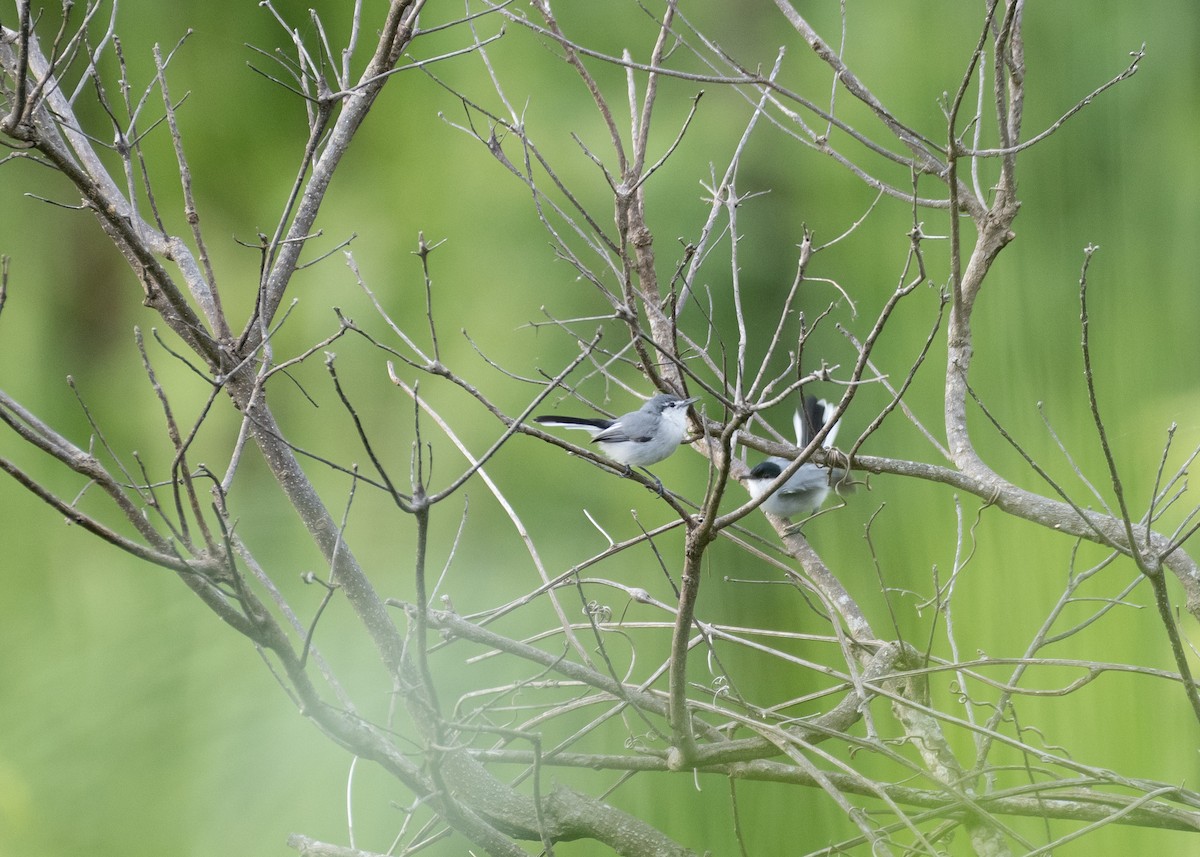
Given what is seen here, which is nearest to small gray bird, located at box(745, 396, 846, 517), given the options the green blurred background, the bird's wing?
the green blurred background

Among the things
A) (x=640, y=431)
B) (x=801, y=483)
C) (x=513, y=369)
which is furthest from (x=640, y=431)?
(x=513, y=369)

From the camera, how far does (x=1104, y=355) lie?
140 centimetres

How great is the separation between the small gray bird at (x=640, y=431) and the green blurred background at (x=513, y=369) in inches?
11.0

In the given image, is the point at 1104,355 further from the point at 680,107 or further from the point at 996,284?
the point at 680,107

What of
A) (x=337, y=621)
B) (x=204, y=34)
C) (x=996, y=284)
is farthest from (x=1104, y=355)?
(x=204, y=34)

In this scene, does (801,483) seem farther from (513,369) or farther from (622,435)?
(513,369)

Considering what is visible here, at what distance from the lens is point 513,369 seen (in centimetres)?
208

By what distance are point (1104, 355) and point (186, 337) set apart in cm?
130

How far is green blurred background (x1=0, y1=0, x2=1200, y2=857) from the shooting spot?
57.2 inches

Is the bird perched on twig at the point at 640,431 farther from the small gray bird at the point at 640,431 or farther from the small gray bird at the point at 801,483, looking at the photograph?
the small gray bird at the point at 801,483

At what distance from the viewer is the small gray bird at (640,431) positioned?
1.45m

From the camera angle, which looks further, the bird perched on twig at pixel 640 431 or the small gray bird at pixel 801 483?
the small gray bird at pixel 801 483

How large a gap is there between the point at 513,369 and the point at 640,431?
26.7 inches

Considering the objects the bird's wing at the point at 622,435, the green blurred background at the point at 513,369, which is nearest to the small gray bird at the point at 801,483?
the green blurred background at the point at 513,369
